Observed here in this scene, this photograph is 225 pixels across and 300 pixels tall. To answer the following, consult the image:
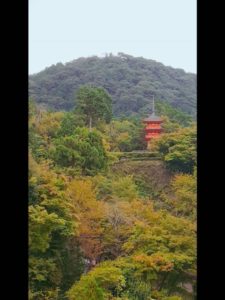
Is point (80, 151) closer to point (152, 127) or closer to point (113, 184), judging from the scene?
point (113, 184)

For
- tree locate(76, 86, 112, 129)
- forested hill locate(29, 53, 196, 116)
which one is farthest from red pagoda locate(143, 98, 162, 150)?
tree locate(76, 86, 112, 129)

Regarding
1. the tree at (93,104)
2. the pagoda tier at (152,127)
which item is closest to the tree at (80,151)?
the tree at (93,104)

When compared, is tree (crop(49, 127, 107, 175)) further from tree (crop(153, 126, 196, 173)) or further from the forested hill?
tree (crop(153, 126, 196, 173))

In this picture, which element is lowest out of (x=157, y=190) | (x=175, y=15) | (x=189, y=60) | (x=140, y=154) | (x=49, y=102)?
(x=157, y=190)

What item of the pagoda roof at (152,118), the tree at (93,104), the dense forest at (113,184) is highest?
the tree at (93,104)

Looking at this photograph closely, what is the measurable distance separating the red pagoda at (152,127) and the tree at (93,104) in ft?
1.06

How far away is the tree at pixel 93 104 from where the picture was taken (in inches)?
181

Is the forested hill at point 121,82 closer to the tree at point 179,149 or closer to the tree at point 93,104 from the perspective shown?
the tree at point 93,104

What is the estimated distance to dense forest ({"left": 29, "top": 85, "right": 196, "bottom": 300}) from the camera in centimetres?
422
